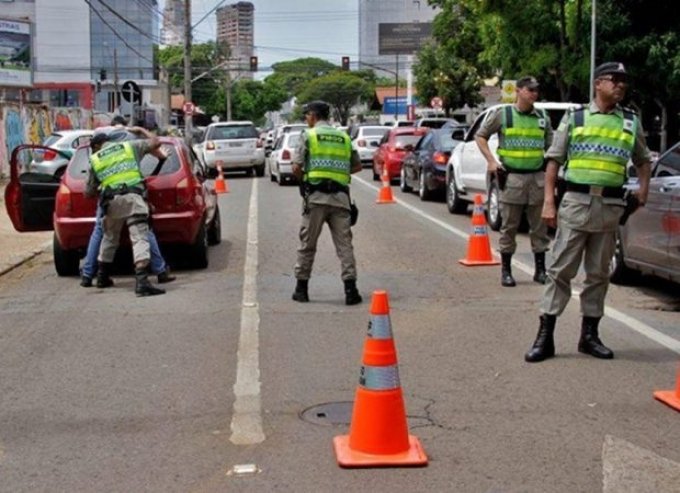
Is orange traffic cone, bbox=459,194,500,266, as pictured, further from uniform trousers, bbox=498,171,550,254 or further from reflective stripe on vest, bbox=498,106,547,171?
reflective stripe on vest, bbox=498,106,547,171

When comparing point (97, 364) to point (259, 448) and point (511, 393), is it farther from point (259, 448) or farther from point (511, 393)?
point (511, 393)

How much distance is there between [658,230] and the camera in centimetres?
871

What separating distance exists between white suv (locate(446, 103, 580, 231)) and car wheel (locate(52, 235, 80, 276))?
578cm

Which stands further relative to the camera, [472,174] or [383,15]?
[383,15]

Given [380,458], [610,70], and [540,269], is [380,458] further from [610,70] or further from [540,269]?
[540,269]

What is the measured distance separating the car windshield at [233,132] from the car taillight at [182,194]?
60.6ft

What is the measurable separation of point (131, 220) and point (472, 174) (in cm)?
758

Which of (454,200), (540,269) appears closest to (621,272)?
(540,269)

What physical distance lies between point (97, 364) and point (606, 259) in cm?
362

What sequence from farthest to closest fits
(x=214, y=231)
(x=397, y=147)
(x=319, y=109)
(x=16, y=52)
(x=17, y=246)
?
(x=16, y=52), (x=397, y=147), (x=17, y=246), (x=214, y=231), (x=319, y=109)

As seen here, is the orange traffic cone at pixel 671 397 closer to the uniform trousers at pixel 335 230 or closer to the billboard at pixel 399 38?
the uniform trousers at pixel 335 230

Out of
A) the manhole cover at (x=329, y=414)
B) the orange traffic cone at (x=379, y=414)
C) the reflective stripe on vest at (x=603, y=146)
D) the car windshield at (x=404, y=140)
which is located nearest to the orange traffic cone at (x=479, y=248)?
the reflective stripe on vest at (x=603, y=146)

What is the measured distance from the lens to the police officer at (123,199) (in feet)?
31.7

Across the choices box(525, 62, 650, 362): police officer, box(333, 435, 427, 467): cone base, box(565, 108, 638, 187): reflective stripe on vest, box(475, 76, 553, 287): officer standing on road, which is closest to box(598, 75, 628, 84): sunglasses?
box(525, 62, 650, 362): police officer
